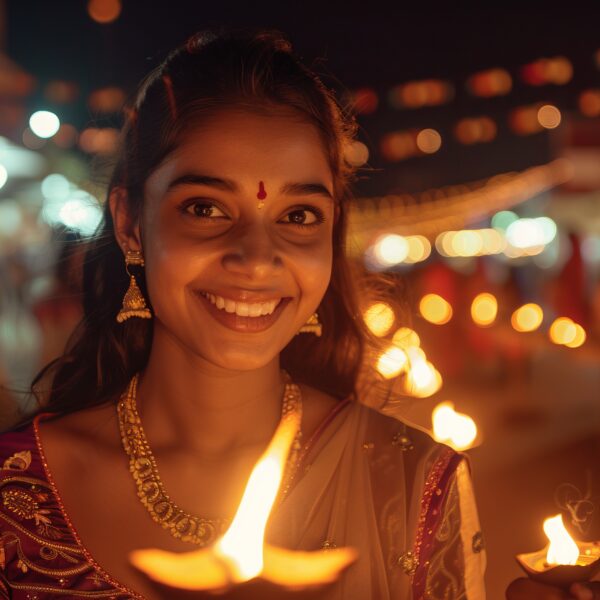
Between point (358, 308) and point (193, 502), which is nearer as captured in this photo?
point (193, 502)

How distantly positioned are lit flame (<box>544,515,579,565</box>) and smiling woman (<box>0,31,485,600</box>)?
0.99 ft

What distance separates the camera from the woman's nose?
1.62 meters

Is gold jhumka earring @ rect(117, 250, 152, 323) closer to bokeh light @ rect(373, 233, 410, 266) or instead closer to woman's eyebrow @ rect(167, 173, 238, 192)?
woman's eyebrow @ rect(167, 173, 238, 192)

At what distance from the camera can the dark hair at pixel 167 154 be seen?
1.76 m

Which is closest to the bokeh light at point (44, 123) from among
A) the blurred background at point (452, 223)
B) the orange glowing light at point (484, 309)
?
the blurred background at point (452, 223)

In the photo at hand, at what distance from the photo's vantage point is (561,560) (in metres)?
1.36

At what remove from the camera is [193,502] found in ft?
5.94

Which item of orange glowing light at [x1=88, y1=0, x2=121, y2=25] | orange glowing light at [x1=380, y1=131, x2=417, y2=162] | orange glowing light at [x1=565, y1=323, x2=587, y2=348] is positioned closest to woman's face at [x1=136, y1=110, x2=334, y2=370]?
orange glowing light at [x1=88, y1=0, x2=121, y2=25]

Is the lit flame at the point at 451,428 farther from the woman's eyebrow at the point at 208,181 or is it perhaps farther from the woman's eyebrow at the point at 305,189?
the woman's eyebrow at the point at 208,181

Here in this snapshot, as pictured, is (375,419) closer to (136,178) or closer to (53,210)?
(136,178)

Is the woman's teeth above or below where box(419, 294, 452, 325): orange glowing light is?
below

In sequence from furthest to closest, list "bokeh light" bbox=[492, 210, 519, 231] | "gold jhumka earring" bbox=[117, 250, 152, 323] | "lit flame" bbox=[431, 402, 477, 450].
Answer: "bokeh light" bbox=[492, 210, 519, 231]
"lit flame" bbox=[431, 402, 477, 450]
"gold jhumka earring" bbox=[117, 250, 152, 323]

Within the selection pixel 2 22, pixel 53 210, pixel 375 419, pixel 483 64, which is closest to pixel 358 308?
pixel 375 419

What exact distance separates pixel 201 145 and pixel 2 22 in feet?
48.6
